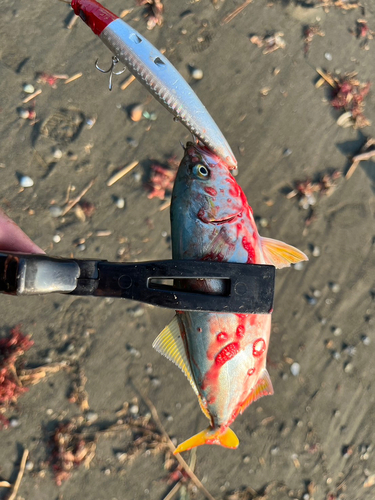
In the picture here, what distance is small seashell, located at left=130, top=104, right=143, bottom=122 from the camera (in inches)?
169

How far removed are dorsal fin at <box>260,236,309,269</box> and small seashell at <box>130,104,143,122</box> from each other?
7.66 feet

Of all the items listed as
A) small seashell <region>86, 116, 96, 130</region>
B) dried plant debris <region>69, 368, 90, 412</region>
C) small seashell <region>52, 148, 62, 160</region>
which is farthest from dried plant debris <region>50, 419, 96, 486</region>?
small seashell <region>86, 116, 96, 130</region>

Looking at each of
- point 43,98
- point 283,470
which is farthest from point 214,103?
point 283,470

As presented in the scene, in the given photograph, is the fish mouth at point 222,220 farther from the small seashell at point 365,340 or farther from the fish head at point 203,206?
the small seashell at point 365,340

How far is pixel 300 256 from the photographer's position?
3.08m

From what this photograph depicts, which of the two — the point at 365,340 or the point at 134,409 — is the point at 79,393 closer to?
the point at 134,409

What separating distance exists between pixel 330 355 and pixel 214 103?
3419 millimetres

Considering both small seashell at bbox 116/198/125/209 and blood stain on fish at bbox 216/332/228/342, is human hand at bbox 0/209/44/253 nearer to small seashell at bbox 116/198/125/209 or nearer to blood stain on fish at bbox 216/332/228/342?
small seashell at bbox 116/198/125/209

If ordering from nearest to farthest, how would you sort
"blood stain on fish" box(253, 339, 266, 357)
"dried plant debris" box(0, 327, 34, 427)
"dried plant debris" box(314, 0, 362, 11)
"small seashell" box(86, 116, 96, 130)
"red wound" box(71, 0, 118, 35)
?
"red wound" box(71, 0, 118, 35) < "blood stain on fish" box(253, 339, 266, 357) < "dried plant debris" box(0, 327, 34, 427) < "small seashell" box(86, 116, 96, 130) < "dried plant debris" box(314, 0, 362, 11)

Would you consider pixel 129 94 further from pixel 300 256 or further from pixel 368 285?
pixel 368 285

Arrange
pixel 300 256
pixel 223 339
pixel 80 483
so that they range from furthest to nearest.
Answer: pixel 80 483
pixel 300 256
pixel 223 339

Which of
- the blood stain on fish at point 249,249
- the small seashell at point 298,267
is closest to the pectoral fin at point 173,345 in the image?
the blood stain on fish at point 249,249

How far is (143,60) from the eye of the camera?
2400 millimetres

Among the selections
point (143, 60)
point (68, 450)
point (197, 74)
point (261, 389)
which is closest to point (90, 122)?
point (197, 74)
